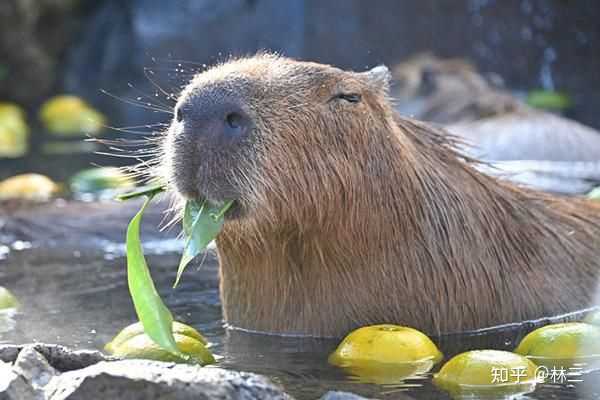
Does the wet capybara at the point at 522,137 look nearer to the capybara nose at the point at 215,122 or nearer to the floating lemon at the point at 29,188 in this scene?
the floating lemon at the point at 29,188

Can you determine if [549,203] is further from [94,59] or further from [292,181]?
[94,59]

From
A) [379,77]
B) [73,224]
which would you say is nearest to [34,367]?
[379,77]

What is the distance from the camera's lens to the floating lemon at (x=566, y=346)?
12.5ft

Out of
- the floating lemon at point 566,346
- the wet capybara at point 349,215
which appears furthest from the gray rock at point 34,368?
the floating lemon at point 566,346

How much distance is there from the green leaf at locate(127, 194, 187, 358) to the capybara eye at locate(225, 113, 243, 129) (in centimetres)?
42

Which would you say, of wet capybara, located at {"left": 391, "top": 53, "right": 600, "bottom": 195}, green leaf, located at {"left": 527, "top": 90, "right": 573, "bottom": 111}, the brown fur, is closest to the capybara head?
wet capybara, located at {"left": 391, "top": 53, "right": 600, "bottom": 195}

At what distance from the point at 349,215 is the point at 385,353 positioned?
49 centimetres

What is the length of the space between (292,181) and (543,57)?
7.06 m

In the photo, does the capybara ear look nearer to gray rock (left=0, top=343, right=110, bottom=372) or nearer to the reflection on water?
the reflection on water

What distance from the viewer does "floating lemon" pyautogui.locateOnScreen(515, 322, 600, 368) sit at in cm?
382

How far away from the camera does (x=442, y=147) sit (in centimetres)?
449

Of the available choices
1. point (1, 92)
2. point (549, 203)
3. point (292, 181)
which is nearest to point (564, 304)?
point (549, 203)

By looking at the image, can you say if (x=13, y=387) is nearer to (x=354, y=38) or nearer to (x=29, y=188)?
(x=29, y=188)

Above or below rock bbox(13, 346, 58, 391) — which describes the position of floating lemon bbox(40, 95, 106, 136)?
above
